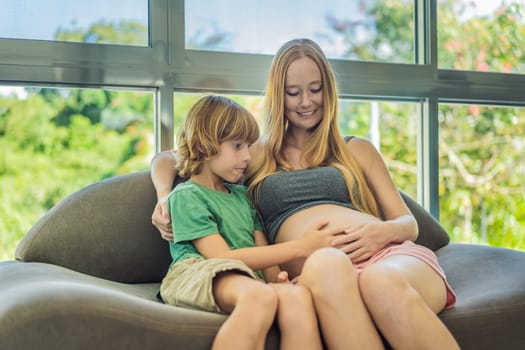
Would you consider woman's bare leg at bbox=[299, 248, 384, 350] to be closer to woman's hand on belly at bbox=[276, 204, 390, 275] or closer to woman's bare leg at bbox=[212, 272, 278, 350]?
woman's bare leg at bbox=[212, 272, 278, 350]

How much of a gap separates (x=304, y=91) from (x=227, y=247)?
2.12 ft

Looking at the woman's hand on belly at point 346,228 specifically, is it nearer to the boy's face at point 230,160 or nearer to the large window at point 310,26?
the boy's face at point 230,160

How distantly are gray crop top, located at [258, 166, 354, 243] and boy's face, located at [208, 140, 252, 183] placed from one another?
0.65ft

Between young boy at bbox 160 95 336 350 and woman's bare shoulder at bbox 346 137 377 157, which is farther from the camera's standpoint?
woman's bare shoulder at bbox 346 137 377 157

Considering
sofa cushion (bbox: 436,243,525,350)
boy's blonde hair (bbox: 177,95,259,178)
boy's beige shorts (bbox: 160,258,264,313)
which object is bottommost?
sofa cushion (bbox: 436,243,525,350)

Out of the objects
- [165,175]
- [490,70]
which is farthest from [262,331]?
[490,70]

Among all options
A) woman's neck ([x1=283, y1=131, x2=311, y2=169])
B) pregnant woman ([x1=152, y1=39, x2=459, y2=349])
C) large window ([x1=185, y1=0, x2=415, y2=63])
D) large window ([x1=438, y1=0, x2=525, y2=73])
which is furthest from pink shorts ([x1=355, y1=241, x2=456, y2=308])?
large window ([x1=438, y1=0, x2=525, y2=73])

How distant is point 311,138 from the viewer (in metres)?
2.17

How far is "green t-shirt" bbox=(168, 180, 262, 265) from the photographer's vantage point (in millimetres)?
1729

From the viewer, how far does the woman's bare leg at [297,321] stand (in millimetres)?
1439

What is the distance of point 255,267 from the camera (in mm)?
1716

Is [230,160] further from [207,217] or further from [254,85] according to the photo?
[254,85]

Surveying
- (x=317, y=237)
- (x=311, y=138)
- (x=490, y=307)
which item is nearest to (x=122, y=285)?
(x=317, y=237)

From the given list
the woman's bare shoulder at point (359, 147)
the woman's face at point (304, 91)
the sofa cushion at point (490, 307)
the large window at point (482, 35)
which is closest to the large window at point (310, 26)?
the large window at point (482, 35)
